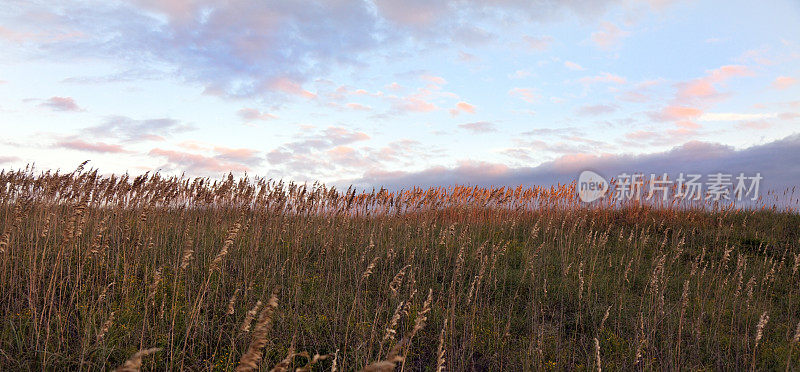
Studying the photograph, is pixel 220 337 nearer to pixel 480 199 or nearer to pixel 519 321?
pixel 519 321

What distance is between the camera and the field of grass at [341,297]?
13.0ft

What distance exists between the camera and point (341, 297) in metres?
5.41

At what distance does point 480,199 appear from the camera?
1197cm

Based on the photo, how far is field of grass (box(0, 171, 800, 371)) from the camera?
13.0ft

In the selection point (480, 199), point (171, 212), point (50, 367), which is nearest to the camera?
point (50, 367)

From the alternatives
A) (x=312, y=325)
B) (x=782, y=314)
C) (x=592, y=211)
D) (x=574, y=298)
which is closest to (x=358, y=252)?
(x=312, y=325)

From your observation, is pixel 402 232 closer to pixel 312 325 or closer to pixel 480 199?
pixel 480 199

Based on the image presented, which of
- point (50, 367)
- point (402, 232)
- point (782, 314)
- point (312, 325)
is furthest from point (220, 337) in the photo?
point (782, 314)

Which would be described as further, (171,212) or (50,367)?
(171,212)

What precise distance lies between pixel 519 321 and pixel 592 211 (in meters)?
7.80

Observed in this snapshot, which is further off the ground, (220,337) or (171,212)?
(171,212)

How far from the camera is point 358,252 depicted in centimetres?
707

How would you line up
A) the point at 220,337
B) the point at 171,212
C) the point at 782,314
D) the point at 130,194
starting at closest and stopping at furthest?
1. the point at 220,337
2. the point at 782,314
3. the point at 130,194
4. the point at 171,212

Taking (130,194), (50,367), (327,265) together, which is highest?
(130,194)
